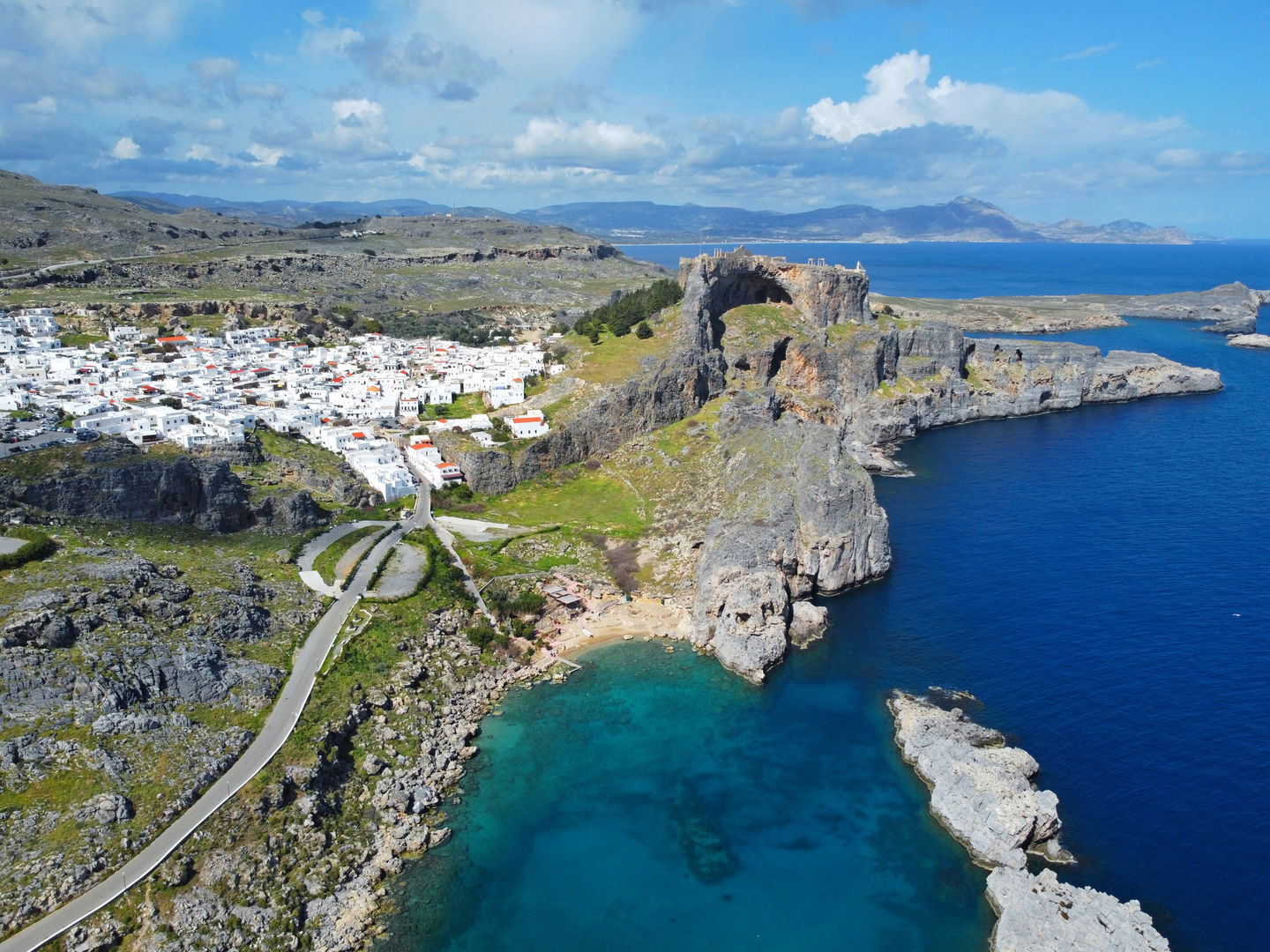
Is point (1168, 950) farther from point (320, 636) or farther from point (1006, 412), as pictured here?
point (1006, 412)

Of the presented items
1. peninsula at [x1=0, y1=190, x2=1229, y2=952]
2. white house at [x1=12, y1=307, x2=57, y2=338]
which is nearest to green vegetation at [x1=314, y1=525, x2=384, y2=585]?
peninsula at [x1=0, y1=190, x2=1229, y2=952]

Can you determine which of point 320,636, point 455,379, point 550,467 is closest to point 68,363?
point 455,379

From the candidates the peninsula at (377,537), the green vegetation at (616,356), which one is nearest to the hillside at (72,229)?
the peninsula at (377,537)

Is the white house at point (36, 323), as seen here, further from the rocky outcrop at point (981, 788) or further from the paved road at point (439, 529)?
the rocky outcrop at point (981, 788)

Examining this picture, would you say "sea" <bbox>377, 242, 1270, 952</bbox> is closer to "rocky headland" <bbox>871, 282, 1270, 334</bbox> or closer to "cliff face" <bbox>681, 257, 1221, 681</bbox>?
"cliff face" <bbox>681, 257, 1221, 681</bbox>

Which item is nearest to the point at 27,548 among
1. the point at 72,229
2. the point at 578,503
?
the point at 578,503

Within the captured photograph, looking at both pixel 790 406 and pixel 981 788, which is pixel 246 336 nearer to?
pixel 790 406
